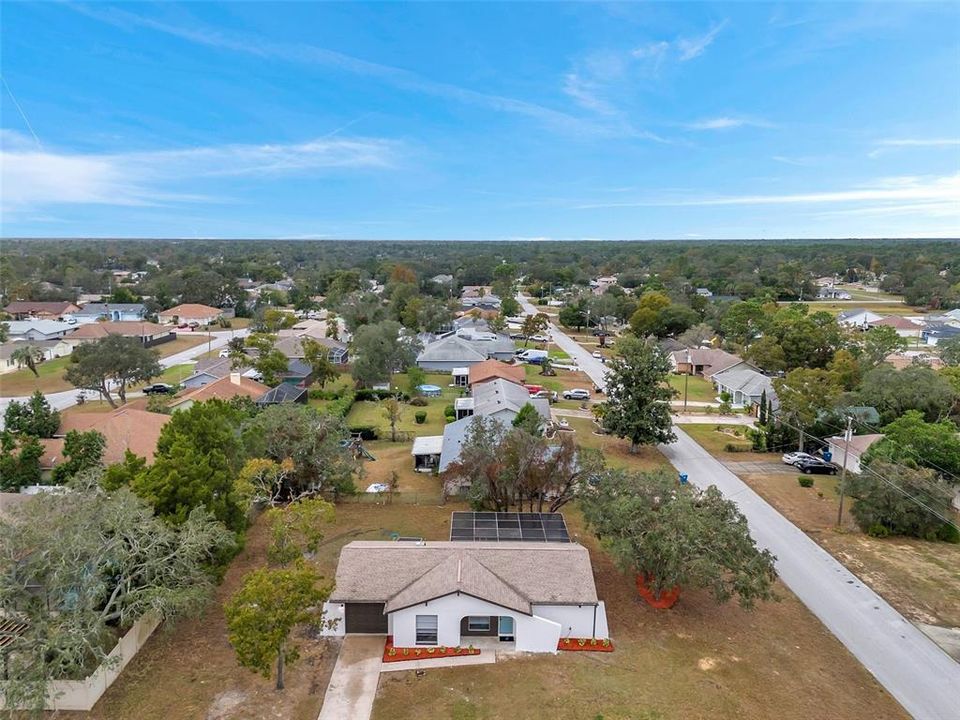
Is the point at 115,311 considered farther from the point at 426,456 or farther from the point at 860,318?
the point at 860,318

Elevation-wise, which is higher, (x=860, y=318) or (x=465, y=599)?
(x=860, y=318)

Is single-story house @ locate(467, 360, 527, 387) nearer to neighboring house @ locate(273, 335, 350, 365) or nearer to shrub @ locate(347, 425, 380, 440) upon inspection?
shrub @ locate(347, 425, 380, 440)

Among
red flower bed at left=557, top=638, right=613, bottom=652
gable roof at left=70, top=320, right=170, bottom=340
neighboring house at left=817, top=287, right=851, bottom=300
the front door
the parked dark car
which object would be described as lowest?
the parked dark car

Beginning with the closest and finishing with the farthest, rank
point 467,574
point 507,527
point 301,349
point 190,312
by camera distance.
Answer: point 467,574
point 507,527
point 301,349
point 190,312

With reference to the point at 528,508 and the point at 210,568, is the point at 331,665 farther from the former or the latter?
the point at 528,508

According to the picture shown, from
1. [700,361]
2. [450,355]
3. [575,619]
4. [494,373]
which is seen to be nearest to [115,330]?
[450,355]

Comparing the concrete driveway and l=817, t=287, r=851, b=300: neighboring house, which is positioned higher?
l=817, t=287, r=851, b=300: neighboring house

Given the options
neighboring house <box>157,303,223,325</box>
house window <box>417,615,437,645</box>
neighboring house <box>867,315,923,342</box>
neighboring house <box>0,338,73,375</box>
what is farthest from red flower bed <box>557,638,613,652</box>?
neighboring house <box>157,303,223,325</box>
